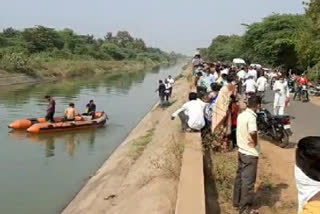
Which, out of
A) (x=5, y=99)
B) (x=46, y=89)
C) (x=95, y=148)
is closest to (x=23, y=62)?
(x=46, y=89)

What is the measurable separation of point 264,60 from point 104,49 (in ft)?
222

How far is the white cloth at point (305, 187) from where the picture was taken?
290cm

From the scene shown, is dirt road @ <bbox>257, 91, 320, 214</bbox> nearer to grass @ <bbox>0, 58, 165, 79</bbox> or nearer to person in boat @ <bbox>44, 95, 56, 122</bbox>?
person in boat @ <bbox>44, 95, 56, 122</bbox>

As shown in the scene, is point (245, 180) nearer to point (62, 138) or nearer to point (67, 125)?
point (62, 138)

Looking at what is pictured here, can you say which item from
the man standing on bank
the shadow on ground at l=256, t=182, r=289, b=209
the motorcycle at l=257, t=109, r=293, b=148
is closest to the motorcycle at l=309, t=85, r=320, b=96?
the motorcycle at l=257, t=109, r=293, b=148

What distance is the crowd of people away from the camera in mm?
2916

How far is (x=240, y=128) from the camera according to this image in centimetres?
684

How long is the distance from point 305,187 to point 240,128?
3909 mm

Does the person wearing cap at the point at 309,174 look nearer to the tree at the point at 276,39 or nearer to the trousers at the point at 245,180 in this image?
the trousers at the point at 245,180

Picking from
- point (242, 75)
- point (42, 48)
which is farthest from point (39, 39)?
point (242, 75)

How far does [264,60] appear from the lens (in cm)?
4053

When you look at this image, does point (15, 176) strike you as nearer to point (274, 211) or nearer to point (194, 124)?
point (194, 124)

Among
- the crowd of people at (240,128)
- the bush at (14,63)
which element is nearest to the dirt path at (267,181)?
the crowd of people at (240,128)

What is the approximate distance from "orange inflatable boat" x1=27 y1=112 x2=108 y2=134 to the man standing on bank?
615 inches
